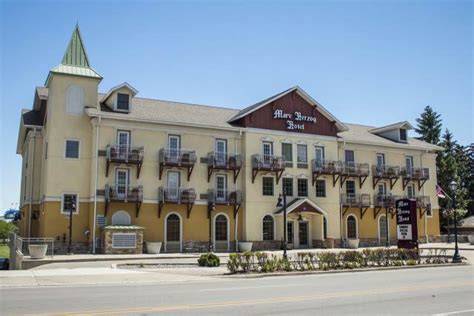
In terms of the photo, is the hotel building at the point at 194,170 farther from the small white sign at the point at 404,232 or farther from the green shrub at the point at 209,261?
the small white sign at the point at 404,232

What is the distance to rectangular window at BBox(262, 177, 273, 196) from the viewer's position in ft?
134

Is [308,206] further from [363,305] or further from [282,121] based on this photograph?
[363,305]

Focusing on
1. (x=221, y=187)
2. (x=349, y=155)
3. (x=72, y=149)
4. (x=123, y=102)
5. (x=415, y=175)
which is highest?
(x=123, y=102)

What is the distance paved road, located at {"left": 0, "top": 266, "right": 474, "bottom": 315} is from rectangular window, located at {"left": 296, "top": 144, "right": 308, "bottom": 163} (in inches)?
1053

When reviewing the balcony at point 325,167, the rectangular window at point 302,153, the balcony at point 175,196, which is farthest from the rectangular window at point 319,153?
the balcony at point 175,196

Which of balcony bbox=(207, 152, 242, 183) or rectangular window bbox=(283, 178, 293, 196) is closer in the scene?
balcony bbox=(207, 152, 242, 183)

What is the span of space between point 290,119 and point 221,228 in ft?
36.6

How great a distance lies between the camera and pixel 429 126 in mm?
71688

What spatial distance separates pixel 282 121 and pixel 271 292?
97.6 ft

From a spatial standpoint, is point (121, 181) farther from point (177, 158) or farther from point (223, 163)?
point (223, 163)

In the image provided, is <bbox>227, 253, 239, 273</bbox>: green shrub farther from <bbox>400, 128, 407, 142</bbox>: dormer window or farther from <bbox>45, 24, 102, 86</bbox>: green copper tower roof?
<bbox>400, 128, 407, 142</bbox>: dormer window

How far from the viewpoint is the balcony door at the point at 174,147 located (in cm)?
3719

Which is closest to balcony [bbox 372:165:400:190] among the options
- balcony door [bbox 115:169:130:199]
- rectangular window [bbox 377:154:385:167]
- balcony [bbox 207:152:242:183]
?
rectangular window [bbox 377:154:385:167]

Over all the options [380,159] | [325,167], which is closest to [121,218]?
[325,167]
